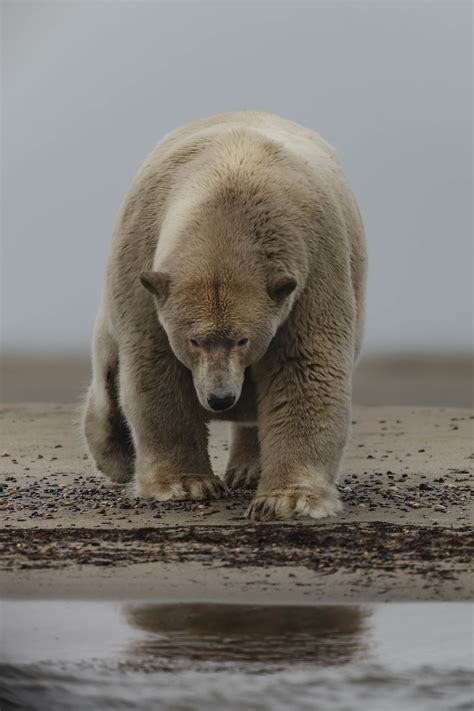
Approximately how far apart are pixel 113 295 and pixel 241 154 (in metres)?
1.23

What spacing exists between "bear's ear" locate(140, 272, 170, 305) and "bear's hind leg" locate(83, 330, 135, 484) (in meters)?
1.77

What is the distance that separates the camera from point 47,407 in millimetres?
16812

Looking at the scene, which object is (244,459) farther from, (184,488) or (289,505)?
(289,505)

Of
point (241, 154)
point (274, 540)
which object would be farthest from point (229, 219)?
point (274, 540)

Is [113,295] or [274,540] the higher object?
[113,295]

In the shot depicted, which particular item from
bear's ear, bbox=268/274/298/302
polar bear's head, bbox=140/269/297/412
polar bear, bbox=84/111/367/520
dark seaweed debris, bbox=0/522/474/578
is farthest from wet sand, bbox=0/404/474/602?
bear's ear, bbox=268/274/298/302

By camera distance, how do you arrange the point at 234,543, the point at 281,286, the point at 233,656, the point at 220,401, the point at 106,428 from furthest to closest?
the point at 106,428, the point at 281,286, the point at 220,401, the point at 234,543, the point at 233,656

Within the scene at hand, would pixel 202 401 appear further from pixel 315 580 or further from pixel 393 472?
pixel 393 472

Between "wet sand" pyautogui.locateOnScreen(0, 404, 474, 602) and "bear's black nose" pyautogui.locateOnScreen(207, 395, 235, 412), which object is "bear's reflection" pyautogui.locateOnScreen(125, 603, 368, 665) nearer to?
"wet sand" pyautogui.locateOnScreen(0, 404, 474, 602)

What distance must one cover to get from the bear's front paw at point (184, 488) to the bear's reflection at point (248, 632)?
245cm

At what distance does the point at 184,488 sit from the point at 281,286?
5.20 feet

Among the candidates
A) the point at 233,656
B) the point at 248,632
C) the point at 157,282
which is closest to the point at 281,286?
the point at 157,282

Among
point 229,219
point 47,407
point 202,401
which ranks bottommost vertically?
point 47,407

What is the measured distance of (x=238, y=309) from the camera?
318 inches
